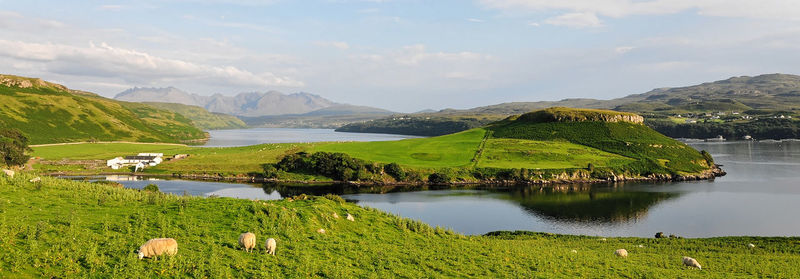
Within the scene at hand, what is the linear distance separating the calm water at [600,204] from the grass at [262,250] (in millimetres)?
24846

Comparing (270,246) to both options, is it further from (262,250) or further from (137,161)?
(137,161)

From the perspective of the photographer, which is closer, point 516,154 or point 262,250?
point 262,250

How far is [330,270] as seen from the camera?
68.9 feet

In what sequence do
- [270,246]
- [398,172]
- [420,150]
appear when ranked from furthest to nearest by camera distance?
1. [420,150]
2. [398,172]
3. [270,246]

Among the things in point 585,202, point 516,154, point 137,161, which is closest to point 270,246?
point 585,202

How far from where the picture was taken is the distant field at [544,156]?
395ft

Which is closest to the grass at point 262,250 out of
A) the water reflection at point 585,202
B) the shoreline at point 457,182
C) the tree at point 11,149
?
the water reflection at point 585,202

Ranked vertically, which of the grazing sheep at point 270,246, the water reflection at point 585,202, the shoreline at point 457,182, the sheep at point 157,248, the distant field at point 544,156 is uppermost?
the sheep at point 157,248

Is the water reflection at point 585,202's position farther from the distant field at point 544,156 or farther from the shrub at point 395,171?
the shrub at point 395,171

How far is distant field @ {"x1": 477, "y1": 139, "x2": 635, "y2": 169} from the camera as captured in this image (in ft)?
395

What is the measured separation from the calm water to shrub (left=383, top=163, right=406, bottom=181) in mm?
9817

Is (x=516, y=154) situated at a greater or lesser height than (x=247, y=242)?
lesser

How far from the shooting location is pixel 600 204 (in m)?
81.2

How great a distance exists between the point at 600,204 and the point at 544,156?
48.6 meters
